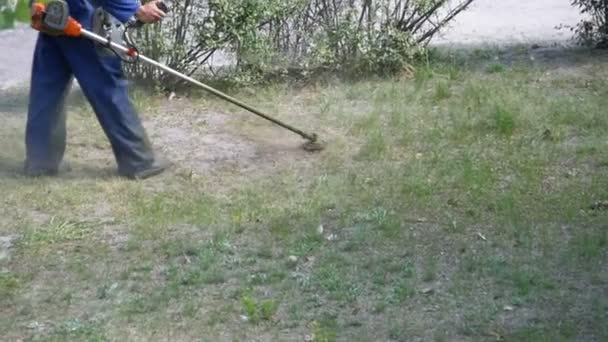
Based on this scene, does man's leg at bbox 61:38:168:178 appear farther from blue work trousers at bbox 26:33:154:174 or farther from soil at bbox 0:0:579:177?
soil at bbox 0:0:579:177

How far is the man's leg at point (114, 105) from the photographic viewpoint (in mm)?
6832

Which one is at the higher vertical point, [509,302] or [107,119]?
[107,119]

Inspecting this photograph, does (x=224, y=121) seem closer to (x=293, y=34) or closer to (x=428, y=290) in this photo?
(x=293, y=34)

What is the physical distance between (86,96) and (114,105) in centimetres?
18

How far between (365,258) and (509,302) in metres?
0.85

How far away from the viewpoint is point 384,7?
9062 millimetres

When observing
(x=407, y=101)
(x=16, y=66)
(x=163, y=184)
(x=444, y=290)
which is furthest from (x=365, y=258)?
(x=16, y=66)

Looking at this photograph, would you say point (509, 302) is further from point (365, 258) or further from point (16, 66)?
point (16, 66)

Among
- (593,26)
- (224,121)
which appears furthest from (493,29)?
(224,121)

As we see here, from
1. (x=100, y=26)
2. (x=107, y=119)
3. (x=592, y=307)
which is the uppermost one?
(x=100, y=26)

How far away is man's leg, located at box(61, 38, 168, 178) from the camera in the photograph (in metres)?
6.83

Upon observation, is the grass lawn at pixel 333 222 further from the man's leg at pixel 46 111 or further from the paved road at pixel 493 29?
the paved road at pixel 493 29

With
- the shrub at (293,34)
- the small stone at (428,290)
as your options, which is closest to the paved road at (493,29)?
the shrub at (293,34)

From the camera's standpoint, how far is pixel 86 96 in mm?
7000
